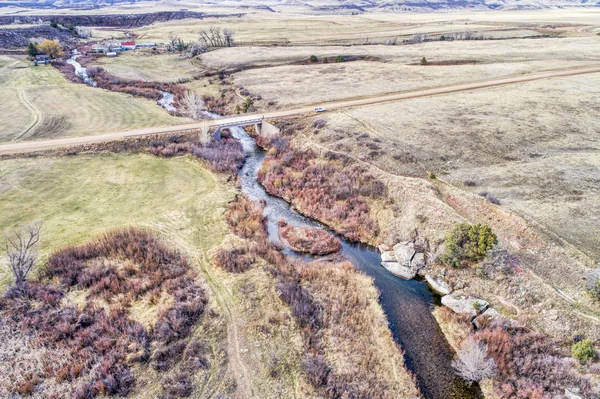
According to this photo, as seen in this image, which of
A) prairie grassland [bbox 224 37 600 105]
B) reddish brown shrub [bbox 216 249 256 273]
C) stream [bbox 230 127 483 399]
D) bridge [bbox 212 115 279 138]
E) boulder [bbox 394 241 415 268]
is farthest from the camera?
prairie grassland [bbox 224 37 600 105]

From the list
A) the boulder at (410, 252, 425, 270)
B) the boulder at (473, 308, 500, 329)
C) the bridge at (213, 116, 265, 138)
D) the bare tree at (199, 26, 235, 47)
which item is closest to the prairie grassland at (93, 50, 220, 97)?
the bare tree at (199, 26, 235, 47)

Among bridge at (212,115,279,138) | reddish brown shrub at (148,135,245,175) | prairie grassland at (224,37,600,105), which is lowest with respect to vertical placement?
reddish brown shrub at (148,135,245,175)

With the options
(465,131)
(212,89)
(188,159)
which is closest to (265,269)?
(188,159)

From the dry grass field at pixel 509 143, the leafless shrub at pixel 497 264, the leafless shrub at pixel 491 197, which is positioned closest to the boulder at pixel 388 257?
the leafless shrub at pixel 497 264

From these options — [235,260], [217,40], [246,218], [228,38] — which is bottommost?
[235,260]

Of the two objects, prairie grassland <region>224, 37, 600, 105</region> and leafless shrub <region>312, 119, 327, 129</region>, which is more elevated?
prairie grassland <region>224, 37, 600, 105</region>

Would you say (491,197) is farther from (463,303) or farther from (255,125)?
(255,125)

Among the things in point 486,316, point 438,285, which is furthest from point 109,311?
point 486,316

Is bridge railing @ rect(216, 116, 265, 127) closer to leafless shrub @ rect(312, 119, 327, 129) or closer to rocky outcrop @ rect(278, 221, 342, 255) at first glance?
leafless shrub @ rect(312, 119, 327, 129)
